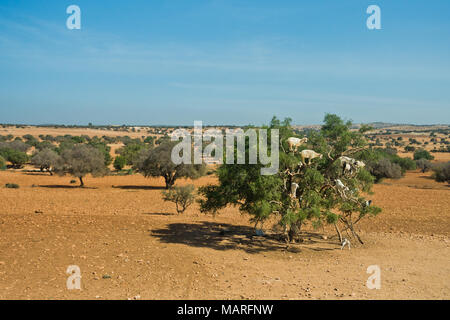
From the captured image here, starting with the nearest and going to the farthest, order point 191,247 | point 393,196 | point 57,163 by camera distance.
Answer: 1. point 191,247
2. point 393,196
3. point 57,163

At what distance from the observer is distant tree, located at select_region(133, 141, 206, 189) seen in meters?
31.2

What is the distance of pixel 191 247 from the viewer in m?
11.5

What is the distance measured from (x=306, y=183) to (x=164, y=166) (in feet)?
69.5

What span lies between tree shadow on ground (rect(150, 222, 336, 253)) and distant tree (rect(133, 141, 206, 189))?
654 inches

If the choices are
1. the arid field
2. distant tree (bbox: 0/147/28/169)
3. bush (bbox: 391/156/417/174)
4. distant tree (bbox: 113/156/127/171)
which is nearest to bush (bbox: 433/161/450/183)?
bush (bbox: 391/156/417/174)

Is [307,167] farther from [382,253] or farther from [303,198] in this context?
[382,253]

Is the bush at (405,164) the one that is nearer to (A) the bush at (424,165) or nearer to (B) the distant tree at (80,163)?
(A) the bush at (424,165)

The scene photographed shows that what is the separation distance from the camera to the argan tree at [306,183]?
1098cm

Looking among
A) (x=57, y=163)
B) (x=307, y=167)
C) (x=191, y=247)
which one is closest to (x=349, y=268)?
(x=307, y=167)

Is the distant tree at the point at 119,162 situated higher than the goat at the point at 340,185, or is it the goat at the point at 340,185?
the goat at the point at 340,185

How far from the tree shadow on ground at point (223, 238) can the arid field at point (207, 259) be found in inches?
1.6

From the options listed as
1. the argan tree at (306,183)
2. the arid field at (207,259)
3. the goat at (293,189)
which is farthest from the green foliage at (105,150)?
the goat at (293,189)

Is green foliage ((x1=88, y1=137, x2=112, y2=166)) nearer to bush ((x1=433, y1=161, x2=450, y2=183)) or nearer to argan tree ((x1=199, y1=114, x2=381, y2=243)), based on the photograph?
argan tree ((x1=199, y1=114, x2=381, y2=243))
